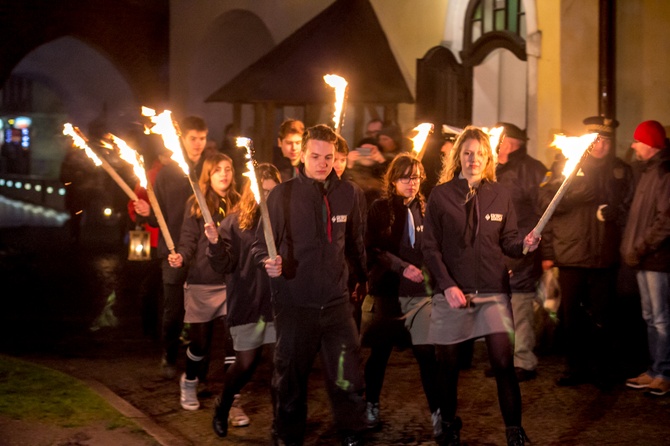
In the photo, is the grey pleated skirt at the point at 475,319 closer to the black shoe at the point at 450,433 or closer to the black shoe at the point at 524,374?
the black shoe at the point at 450,433

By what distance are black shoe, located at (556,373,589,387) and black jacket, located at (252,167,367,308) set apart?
104 inches

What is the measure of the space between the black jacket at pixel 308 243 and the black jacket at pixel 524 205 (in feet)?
8.49

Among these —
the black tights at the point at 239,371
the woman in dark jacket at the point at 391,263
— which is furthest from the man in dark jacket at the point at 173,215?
the woman in dark jacket at the point at 391,263

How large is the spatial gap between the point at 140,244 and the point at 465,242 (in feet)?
15.9

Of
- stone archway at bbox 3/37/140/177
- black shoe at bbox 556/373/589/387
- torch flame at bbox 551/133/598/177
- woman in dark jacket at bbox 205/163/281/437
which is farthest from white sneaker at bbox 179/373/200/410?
stone archway at bbox 3/37/140/177

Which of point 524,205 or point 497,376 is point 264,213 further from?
point 524,205

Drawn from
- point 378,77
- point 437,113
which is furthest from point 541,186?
point 378,77

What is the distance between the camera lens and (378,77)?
14.2m

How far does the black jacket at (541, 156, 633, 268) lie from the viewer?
8.34m

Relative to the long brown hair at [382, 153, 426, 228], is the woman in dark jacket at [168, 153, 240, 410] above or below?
below

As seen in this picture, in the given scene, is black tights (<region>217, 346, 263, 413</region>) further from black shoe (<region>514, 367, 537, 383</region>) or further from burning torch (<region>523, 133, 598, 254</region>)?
black shoe (<region>514, 367, 537, 383</region>)

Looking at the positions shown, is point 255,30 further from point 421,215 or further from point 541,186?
point 421,215

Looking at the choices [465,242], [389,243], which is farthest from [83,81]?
[465,242]

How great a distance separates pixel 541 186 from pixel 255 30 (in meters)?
12.4
